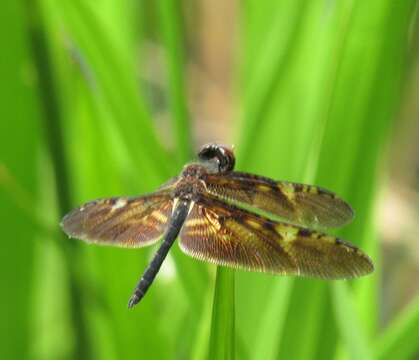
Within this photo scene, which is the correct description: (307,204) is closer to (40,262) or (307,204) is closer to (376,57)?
(376,57)

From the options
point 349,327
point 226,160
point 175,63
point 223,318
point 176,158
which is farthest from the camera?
point 176,158

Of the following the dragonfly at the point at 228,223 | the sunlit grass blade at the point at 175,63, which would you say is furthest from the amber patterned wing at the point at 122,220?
the sunlit grass blade at the point at 175,63

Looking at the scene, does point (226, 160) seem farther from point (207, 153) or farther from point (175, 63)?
point (175, 63)

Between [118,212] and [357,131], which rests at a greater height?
[357,131]

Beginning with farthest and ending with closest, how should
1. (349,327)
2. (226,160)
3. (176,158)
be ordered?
(176,158) < (226,160) < (349,327)

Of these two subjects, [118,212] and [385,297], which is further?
[385,297]

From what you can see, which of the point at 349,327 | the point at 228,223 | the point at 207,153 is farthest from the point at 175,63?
the point at 349,327

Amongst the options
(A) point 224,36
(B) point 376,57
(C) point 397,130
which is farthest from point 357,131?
(A) point 224,36

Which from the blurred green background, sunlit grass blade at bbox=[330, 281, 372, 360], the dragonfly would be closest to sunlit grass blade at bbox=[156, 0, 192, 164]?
the blurred green background
